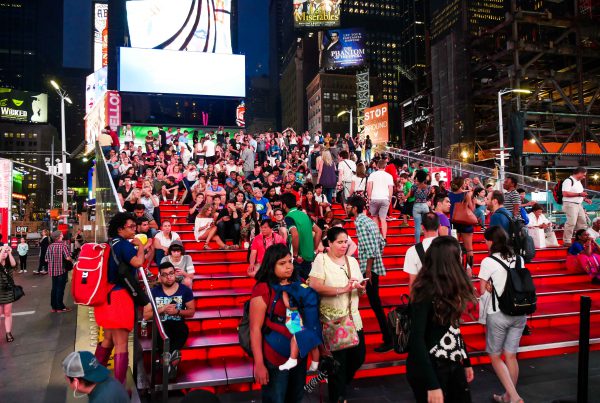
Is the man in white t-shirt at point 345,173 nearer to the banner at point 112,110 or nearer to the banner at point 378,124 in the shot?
the banner at point 378,124

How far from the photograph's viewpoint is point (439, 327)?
274cm

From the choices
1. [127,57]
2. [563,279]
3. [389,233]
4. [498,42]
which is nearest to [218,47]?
[127,57]

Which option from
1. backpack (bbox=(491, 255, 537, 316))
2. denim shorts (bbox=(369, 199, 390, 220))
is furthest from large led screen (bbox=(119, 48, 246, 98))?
backpack (bbox=(491, 255, 537, 316))

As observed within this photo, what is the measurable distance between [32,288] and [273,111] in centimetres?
18045

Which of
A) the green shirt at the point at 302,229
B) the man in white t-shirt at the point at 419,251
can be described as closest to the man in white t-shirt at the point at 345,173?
the green shirt at the point at 302,229

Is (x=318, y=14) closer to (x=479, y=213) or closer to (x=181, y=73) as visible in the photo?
(x=181, y=73)

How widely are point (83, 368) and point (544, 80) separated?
34864mm

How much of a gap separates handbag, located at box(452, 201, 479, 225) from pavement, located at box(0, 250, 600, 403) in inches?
95.4

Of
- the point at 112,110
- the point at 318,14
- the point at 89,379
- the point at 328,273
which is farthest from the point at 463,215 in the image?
the point at 318,14

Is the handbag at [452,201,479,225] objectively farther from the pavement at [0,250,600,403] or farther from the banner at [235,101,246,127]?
the banner at [235,101,246,127]

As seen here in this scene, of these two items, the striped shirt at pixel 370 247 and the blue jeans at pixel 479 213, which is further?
→ the blue jeans at pixel 479 213

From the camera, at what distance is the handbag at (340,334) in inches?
154

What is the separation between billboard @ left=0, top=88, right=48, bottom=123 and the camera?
8456cm

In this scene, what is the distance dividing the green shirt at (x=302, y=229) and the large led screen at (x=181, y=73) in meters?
34.3
